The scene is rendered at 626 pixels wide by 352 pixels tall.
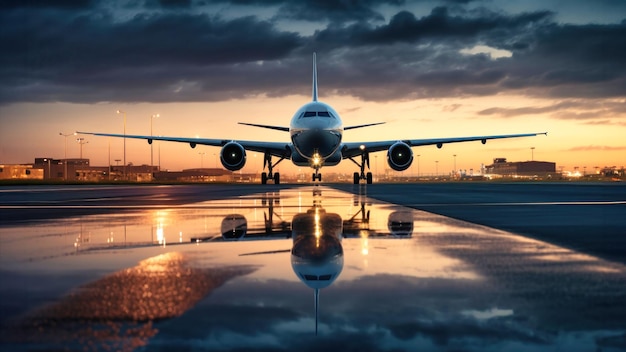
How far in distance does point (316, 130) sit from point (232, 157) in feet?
20.7

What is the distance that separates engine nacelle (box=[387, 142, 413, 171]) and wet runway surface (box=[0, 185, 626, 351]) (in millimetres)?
25994

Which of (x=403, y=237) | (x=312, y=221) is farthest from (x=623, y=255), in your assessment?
(x=312, y=221)

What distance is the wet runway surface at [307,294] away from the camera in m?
3.40

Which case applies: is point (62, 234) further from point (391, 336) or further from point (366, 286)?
point (391, 336)

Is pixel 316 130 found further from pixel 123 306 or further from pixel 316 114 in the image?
pixel 123 306

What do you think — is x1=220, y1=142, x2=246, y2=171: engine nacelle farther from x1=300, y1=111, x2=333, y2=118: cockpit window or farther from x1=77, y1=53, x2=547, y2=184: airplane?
x1=300, y1=111, x2=333, y2=118: cockpit window

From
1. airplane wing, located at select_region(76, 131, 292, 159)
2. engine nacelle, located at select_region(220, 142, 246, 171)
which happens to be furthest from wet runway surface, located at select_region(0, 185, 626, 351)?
airplane wing, located at select_region(76, 131, 292, 159)

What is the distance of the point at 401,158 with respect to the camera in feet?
114

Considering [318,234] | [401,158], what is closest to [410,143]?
[401,158]

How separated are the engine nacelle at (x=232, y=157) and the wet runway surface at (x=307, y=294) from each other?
24777 millimetres

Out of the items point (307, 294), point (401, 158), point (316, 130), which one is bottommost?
point (307, 294)

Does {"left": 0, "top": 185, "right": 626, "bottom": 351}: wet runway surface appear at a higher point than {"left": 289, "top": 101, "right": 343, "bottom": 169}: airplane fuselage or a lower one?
lower

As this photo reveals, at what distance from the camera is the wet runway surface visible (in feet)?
11.2

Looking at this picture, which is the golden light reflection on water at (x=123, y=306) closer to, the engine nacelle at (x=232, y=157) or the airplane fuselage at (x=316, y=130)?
the airplane fuselage at (x=316, y=130)
